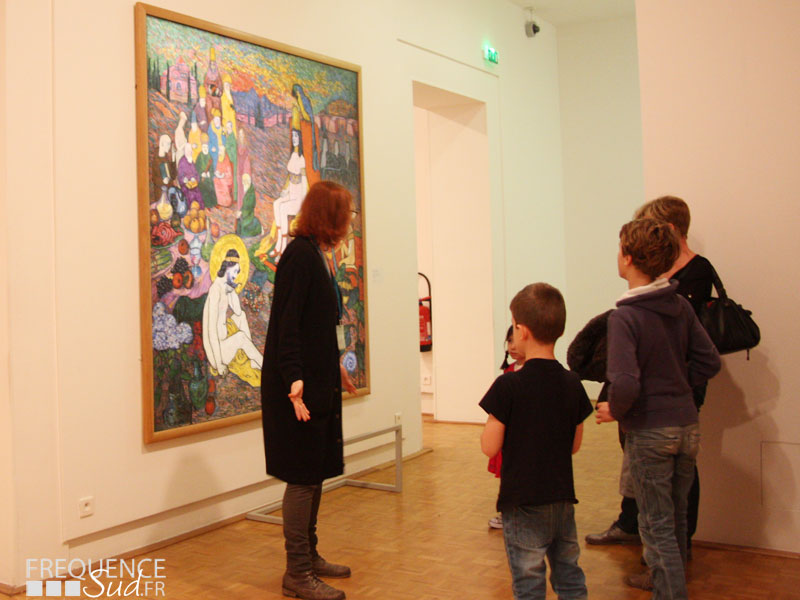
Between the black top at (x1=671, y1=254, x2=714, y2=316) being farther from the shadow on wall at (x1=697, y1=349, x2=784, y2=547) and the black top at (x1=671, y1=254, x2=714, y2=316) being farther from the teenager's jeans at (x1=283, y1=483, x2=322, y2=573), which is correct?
the teenager's jeans at (x1=283, y1=483, x2=322, y2=573)

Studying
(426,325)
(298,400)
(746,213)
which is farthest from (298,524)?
(426,325)

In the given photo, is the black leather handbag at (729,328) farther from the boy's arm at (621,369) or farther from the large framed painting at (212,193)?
the large framed painting at (212,193)

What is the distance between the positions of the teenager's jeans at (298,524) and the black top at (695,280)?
1715 millimetres

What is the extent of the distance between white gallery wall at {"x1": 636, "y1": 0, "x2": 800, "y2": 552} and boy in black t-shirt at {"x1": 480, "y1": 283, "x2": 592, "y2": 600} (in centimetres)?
163

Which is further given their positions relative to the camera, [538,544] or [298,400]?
[298,400]

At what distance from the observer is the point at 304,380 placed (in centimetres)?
310

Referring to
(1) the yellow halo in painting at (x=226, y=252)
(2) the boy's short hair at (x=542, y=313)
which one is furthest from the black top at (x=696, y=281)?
(1) the yellow halo in painting at (x=226, y=252)

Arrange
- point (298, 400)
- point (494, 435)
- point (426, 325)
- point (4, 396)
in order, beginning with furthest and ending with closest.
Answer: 1. point (426, 325)
2. point (4, 396)
3. point (298, 400)
4. point (494, 435)

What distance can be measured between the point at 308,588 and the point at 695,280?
201 centimetres

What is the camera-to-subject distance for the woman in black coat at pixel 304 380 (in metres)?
3.09

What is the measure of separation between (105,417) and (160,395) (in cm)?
31

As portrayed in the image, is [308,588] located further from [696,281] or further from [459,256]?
[459,256]

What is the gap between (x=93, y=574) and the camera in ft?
11.8

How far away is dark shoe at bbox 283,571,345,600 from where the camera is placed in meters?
3.12
